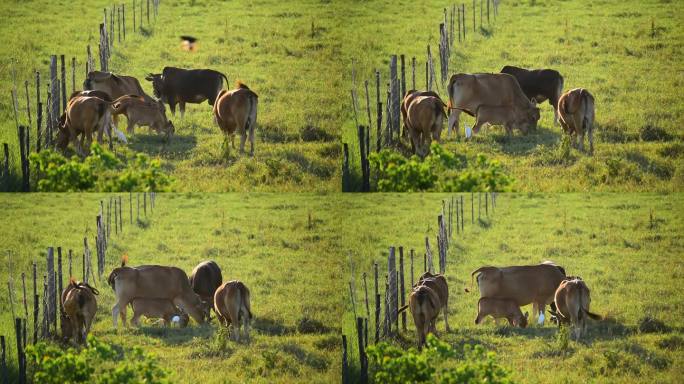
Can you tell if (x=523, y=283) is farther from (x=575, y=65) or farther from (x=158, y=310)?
(x=158, y=310)

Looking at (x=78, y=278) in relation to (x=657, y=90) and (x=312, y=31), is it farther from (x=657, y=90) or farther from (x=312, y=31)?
(x=657, y=90)

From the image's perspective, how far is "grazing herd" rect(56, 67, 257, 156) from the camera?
55.7 feet

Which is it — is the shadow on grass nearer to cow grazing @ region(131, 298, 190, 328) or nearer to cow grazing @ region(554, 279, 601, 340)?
cow grazing @ region(131, 298, 190, 328)

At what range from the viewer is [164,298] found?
17.3 m

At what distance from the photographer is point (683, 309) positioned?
17000 mm

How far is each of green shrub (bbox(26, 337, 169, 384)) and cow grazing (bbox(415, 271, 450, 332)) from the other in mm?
2181

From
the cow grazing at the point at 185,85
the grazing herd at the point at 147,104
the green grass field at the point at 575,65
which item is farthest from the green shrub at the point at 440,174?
the cow grazing at the point at 185,85

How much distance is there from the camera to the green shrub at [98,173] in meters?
16.7

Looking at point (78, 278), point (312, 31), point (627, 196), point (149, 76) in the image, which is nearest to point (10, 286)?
point (78, 278)

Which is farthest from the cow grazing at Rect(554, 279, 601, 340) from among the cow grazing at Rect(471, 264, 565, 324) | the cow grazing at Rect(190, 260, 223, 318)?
the cow grazing at Rect(190, 260, 223, 318)

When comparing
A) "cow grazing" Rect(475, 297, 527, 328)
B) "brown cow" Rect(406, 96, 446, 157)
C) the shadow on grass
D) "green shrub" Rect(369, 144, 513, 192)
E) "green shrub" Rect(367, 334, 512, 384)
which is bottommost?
"green shrub" Rect(367, 334, 512, 384)

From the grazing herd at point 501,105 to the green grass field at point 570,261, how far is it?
21.5 inches

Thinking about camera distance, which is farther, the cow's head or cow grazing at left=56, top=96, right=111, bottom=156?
the cow's head

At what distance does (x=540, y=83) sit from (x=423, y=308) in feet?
7.01
